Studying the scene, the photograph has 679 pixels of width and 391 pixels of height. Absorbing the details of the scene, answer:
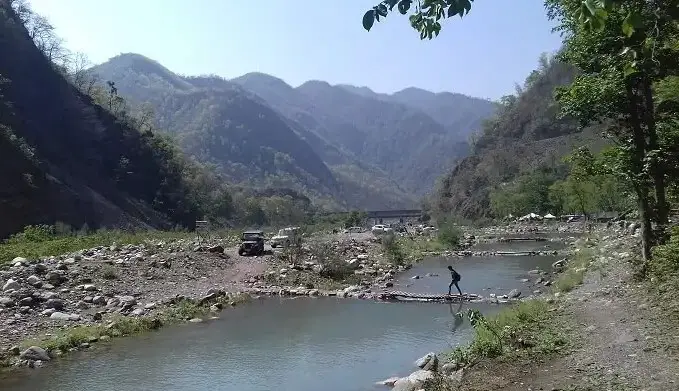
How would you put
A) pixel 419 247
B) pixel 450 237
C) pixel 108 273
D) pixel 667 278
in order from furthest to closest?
pixel 450 237 < pixel 419 247 < pixel 108 273 < pixel 667 278

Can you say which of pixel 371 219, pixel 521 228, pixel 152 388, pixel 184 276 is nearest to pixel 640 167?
pixel 152 388

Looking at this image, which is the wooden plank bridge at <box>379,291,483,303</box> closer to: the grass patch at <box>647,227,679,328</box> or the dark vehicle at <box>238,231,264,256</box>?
the grass patch at <box>647,227,679,328</box>

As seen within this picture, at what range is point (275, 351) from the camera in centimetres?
1691

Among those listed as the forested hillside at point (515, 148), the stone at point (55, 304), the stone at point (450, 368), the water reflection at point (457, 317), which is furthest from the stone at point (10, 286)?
the forested hillside at point (515, 148)

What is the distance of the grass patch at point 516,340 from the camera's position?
35.5ft

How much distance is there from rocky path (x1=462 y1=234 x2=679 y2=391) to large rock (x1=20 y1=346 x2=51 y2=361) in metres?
10.9

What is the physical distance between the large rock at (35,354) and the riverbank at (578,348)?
916 centimetres

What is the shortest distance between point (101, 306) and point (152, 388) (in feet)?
29.0

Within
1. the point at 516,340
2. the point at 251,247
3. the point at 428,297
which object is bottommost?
the point at 428,297

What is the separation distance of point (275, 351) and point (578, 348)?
8.79m

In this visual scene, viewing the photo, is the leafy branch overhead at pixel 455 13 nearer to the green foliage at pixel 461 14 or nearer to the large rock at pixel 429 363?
the green foliage at pixel 461 14

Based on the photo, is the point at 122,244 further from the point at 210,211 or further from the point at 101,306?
the point at 210,211

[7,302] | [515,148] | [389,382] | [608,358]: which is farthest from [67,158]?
[515,148]

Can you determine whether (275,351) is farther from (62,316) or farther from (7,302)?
(7,302)
